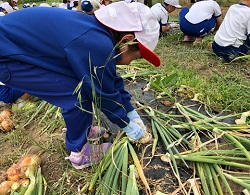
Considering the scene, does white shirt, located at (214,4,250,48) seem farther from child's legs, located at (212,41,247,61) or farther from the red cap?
the red cap

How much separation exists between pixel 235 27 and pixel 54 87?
8.02 feet

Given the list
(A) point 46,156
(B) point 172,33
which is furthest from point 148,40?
(B) point 172,33

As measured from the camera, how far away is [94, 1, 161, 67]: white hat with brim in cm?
136

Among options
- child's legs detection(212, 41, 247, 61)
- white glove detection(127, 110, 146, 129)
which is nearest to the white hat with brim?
white glove detection(127, 110, 146, 129)

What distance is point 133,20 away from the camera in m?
1.37

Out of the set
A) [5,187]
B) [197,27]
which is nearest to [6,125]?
[5,187]

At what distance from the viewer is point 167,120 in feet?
6.01

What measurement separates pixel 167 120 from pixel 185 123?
0.13m

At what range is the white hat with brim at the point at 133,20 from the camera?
1355 mm

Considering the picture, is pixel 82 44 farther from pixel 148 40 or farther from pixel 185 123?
pixel 185 123

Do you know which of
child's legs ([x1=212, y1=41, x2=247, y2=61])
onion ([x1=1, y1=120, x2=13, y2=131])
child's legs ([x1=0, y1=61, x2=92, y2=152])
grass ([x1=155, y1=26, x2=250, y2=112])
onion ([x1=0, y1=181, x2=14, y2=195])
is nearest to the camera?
child's legs ([x1=0, y1=61, x2=92, y2=152])

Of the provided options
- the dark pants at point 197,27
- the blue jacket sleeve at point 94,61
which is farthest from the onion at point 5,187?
the dark pants at point 197,27

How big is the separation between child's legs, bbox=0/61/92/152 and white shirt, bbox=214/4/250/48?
7.22 ft

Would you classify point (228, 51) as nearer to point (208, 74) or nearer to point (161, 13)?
point (208, 74)
